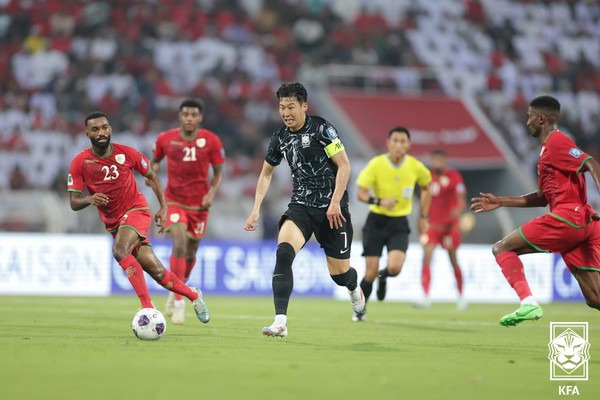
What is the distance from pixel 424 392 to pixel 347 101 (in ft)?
66.8

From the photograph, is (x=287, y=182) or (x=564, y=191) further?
(x=287, y=182)

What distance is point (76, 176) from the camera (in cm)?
1056

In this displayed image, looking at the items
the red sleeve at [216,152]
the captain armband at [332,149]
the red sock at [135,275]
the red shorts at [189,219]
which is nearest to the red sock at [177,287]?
the red sock at [135,275]

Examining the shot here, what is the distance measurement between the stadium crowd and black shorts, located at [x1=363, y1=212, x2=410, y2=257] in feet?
33.9

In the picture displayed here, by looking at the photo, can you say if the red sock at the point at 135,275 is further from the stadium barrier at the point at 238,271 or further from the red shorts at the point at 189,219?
the stadium barrier at the point at 238,271

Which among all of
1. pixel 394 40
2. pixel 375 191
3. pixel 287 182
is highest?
pixel 394 40

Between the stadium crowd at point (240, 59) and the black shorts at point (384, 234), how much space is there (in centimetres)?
1033

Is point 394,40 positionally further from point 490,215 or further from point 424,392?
point 424,392

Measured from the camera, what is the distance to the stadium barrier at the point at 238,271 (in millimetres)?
19797

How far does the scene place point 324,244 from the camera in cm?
1064

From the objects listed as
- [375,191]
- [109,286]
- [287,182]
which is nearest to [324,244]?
[375,191]

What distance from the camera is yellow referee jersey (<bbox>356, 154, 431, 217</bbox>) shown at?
1434 cm

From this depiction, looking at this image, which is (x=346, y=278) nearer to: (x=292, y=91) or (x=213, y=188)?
(x=292, y=91)

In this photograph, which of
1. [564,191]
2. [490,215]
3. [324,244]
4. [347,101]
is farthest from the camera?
[347,101]
